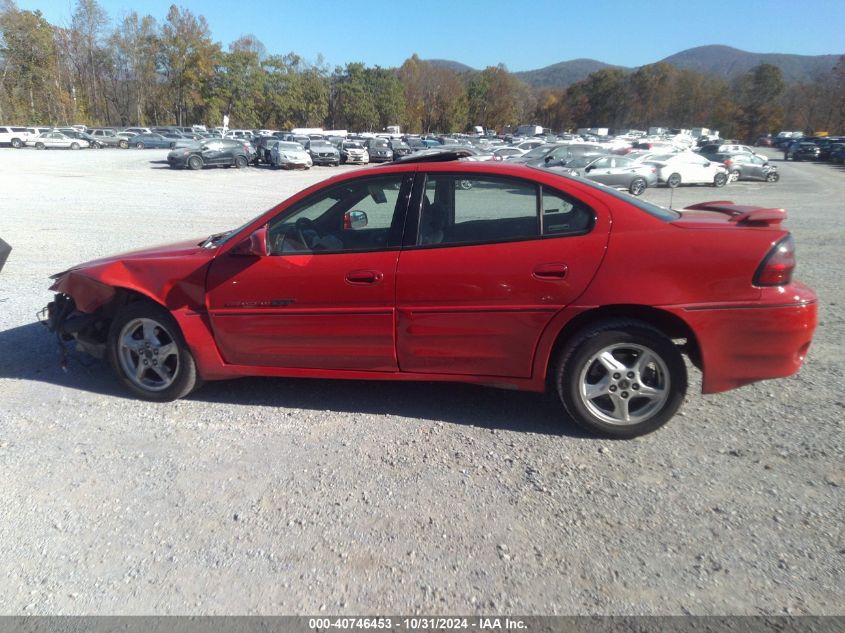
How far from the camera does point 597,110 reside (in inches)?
4727

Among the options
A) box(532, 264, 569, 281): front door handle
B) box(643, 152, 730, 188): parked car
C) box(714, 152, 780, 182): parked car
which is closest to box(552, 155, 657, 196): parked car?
box(643, 152, 730, 188): parked car

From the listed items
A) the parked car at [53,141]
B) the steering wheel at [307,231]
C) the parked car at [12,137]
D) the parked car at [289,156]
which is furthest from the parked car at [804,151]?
the parked car at [12,137]

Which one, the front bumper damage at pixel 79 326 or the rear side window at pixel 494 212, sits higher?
the rear side window at pixel 494 212

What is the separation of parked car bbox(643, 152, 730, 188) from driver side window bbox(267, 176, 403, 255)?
77.4 feet

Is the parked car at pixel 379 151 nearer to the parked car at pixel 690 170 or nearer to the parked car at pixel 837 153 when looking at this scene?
the parked car at pixel 690 170

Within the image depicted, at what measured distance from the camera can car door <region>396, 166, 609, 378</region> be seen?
11.9 feet

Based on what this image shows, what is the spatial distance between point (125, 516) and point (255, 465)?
712 millimetres

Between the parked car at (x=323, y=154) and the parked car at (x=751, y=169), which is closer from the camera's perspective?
the parked car at (x=751, y=169)

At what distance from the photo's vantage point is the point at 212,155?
3459cm

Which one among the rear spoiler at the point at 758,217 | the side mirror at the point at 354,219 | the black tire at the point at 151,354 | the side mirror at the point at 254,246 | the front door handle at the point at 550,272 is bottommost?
the black tire at the point at 151,354

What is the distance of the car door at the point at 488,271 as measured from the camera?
3641 millimetres

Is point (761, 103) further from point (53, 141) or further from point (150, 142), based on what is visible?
point (53, 141)

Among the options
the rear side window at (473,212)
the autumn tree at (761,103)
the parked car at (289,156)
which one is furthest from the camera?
the autumn tree at (761,103)

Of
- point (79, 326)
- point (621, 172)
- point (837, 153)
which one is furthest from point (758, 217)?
point (837, 153)
